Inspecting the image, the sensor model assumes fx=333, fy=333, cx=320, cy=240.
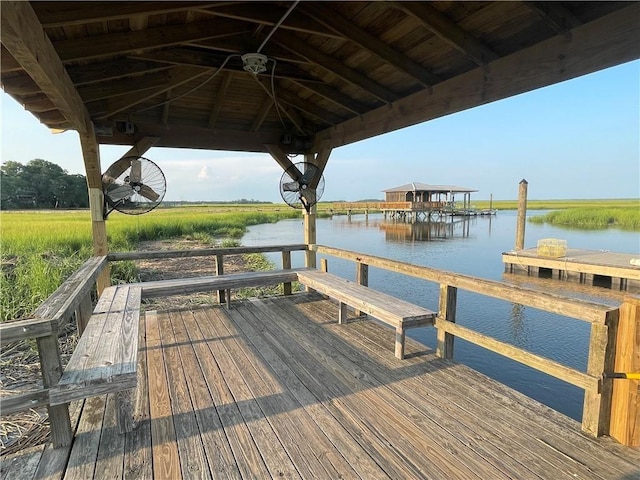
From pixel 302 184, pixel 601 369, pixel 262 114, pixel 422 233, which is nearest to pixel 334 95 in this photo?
pixel 262 114

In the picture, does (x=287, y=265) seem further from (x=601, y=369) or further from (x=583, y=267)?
(x=583, y=267)

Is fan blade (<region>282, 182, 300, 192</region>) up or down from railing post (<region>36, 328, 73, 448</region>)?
up

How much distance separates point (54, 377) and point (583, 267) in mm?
12888

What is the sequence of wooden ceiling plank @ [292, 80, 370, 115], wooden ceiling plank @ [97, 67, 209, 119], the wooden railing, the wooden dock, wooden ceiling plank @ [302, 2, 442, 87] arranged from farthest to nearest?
1. the wooden dock
2. wooden ceiling plank @ [292, 80, 370, 115]
3. wooden ceiling plank @ [97, 67, 209, 119]
4. wooden ceiling plank @ [302, 2, 442, 87]
5. the wooden railing

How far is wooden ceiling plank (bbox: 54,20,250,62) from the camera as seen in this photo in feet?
7.77

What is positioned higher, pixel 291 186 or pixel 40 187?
pixel 40 187

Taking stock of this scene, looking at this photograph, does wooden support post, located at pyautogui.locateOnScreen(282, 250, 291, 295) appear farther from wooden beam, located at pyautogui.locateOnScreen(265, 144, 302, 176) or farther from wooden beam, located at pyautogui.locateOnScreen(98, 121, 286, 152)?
wooden beam, located at pyautogui.locateOnScreen(98, 121, 286, 152)

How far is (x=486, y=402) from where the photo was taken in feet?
7.04

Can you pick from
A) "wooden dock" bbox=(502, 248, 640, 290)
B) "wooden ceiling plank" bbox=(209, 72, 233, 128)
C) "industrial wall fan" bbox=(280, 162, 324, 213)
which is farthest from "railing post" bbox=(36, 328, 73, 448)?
"wooden dock" bbox=(502, 248, 640, 290)

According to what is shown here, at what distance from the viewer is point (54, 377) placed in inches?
64.9

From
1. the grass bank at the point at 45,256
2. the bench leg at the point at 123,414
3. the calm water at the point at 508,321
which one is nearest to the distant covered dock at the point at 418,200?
the calm water at the point at 508,321

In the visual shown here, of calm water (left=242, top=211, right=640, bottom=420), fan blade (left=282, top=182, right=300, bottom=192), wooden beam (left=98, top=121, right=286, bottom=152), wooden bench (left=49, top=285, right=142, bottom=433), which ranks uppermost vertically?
wooden beam (left=98, top=121, right=286, bottom=152)

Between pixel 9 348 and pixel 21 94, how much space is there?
9.28ft

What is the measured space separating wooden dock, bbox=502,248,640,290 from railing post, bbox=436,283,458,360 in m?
9.66
